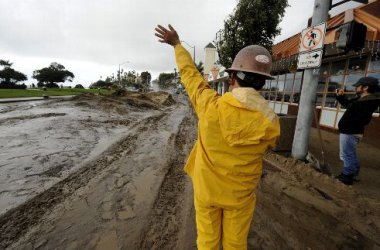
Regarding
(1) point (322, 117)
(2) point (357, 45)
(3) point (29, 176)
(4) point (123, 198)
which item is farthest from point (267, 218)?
(1) point (322, 117)

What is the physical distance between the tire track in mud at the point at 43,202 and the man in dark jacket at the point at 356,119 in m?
4.76

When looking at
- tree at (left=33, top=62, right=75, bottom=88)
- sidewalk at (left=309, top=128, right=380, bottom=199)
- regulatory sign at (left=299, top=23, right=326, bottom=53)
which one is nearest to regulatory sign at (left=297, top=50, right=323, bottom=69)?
regulatory sign at (left=299, top=23, right=326, bottom=53)

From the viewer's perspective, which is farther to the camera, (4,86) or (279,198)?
(4,86)

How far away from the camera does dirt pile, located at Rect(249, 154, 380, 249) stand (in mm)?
2973

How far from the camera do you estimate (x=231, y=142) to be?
152 centimetres

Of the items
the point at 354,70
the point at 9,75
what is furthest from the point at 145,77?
the point at 354,70

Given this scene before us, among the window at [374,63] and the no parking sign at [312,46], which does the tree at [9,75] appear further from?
the window at [374,63]

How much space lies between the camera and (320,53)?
201 inches

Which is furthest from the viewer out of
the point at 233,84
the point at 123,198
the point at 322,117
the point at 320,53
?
the point at 322,117

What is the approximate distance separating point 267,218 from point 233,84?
241 cm

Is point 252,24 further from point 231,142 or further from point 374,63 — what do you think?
point 231,142

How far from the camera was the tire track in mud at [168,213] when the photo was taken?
9.18 ft

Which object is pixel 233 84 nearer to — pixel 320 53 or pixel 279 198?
pixel 279 198

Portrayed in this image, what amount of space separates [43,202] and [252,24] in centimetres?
1271
